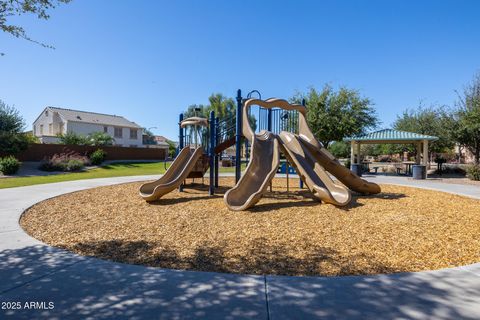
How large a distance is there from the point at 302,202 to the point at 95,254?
5448 mm

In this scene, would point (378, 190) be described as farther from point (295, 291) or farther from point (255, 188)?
point (295, 291)

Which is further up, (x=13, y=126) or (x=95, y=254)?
(x=13, y=126)

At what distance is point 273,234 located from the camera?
5.48 metres

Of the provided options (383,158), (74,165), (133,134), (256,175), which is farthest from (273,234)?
(383,158)

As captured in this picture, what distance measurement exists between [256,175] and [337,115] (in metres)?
18.7

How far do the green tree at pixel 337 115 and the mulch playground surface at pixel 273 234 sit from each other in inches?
633

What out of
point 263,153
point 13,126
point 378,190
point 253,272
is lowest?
point 253,272

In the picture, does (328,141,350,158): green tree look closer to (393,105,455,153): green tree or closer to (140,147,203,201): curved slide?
(393,105,455,153): green tree

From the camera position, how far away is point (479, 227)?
19.6ft

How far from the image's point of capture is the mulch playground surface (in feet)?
13.7

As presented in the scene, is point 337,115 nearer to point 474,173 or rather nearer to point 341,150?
point 474,173

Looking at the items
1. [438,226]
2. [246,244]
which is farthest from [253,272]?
[438,226]

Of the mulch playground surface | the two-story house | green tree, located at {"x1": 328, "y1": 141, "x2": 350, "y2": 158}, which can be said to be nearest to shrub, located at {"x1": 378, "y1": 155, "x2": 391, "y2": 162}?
green tree, located at {"x1": 328, "y1": 141, "x2": 350, "y2": 158}

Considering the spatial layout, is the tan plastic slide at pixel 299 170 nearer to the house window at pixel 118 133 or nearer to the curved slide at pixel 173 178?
the curved slide at pixel 173 178
